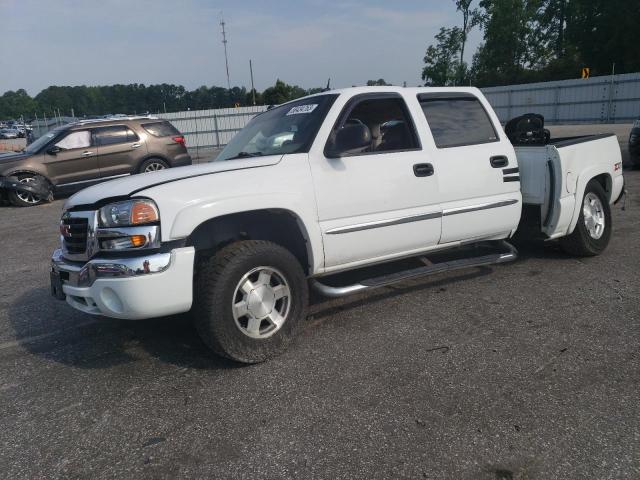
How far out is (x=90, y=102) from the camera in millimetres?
101000

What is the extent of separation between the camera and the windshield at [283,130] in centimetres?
379

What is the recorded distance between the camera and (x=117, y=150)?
12148mm

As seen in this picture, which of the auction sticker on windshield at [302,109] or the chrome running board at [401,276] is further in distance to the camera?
the auction sticker on windshield at [302,109]

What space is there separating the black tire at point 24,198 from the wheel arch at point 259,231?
10.00 meters

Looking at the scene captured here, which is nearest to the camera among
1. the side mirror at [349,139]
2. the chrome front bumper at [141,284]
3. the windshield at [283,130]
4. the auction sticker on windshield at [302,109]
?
the chrome front bumper at [141,284]

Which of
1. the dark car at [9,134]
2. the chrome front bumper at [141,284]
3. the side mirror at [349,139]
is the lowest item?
the chrome front bumper at [141,284]

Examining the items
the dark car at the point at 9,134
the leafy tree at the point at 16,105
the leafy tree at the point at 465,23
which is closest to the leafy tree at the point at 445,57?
the leafy tree at the point at 465,23

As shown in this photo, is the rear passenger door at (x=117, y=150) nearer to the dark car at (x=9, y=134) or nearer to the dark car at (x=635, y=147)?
the dark car at (x=635, y=147)

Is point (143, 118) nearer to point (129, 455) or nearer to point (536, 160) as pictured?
point (536, 160)

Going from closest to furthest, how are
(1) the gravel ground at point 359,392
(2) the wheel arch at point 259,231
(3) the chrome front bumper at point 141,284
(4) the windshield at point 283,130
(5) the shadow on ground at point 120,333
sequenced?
(1) the gravel ground at point 359,392
(3) the chrome front bumper at point 141,284
(2) the wheel arch at point 259,231
(5) the shadow on ground at point 120,333
(4) the windshield at point 283,130

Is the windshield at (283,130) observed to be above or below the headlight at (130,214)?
above

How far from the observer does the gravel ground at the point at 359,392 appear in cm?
240

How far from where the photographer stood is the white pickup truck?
304 centimetres

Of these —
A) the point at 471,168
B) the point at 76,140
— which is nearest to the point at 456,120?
the point at 471,168
